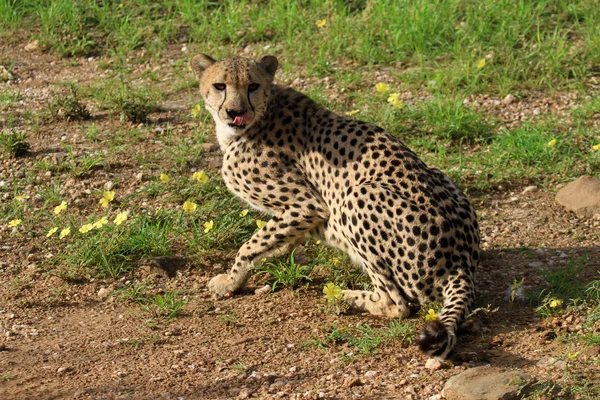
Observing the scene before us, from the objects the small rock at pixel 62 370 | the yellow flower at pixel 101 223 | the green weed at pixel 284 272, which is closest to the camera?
the small rock at pixel 62 370

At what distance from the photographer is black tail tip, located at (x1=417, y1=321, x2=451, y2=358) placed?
4180 mm

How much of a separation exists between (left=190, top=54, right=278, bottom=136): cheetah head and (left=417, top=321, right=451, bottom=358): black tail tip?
1.63 meters

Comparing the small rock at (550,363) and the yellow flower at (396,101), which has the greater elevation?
the yellow flower at (396,101)

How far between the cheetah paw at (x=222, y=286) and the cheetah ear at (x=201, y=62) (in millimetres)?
1210

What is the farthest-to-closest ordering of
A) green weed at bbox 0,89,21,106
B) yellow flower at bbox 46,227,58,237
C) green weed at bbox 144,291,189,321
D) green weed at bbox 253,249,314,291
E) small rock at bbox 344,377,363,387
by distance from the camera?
green weed at bbox 0,89,21,106, yellow flower at bbox 46,227,58,237, green weed at bbox 253,249,314,291, green weed at bbox 144,291,189,321, small rock at bbox 344,377,363,387

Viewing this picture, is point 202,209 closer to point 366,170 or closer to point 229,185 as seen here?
point 229,185

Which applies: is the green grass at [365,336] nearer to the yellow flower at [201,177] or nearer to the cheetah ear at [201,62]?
the yellow flower at [201,177]

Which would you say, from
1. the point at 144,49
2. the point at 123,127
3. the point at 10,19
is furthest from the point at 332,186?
the point at 10,19

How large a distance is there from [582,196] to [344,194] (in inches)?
72.0

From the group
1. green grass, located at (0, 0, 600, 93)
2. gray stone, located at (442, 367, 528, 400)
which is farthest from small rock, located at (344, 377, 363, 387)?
green grass, located at (0, 0, 600, 93)

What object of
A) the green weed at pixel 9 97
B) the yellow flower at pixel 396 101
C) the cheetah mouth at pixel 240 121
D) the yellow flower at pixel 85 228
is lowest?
the yellow flower at pixel 85 228

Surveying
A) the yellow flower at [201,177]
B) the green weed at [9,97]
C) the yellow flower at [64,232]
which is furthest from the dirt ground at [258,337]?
the green weed at [9,97]

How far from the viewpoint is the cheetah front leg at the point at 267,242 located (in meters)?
5.14

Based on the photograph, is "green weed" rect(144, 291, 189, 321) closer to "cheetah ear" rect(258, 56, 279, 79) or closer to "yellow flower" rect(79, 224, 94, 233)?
"yellow flower" rect(79, 224, 94, 233)
